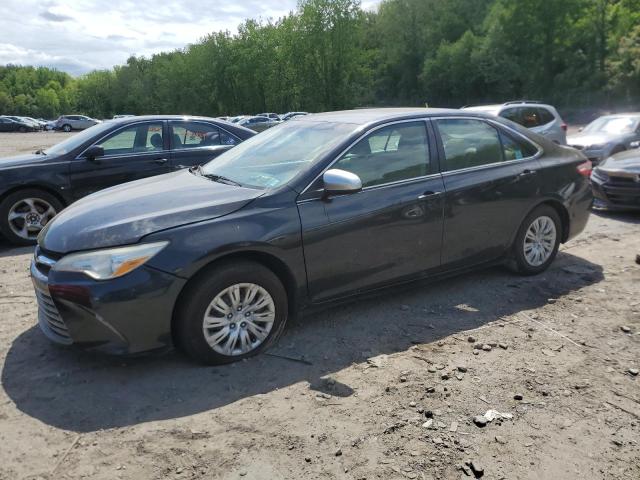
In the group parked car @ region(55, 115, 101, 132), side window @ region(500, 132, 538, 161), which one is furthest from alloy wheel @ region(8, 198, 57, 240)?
parked car @ region(55, 115, 101, 132)

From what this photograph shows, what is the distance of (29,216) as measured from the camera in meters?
6.98

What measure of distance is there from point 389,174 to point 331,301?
3.67ft

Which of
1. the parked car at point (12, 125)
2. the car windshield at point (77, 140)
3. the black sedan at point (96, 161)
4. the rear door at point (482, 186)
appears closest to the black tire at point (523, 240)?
the rear door at point (482, 186)

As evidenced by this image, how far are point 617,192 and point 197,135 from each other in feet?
20.5

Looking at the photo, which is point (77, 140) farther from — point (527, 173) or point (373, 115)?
point (527, 173)

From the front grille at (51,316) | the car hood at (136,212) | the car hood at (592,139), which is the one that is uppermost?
the car hood at (136,212)

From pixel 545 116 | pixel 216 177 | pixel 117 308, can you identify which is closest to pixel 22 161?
pixel 216 177

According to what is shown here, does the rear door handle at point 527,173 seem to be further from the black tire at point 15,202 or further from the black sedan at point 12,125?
the black sedan at point 12,125

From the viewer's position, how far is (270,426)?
3.02m

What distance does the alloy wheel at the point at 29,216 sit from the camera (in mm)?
Answer: 6902

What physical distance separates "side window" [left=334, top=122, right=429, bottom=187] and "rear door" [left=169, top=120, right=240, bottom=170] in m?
3.85

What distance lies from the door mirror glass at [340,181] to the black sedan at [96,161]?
4.31 metres

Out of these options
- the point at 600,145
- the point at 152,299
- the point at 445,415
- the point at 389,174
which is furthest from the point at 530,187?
the point at 600,145

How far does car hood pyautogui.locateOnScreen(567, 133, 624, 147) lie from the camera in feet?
39.1
